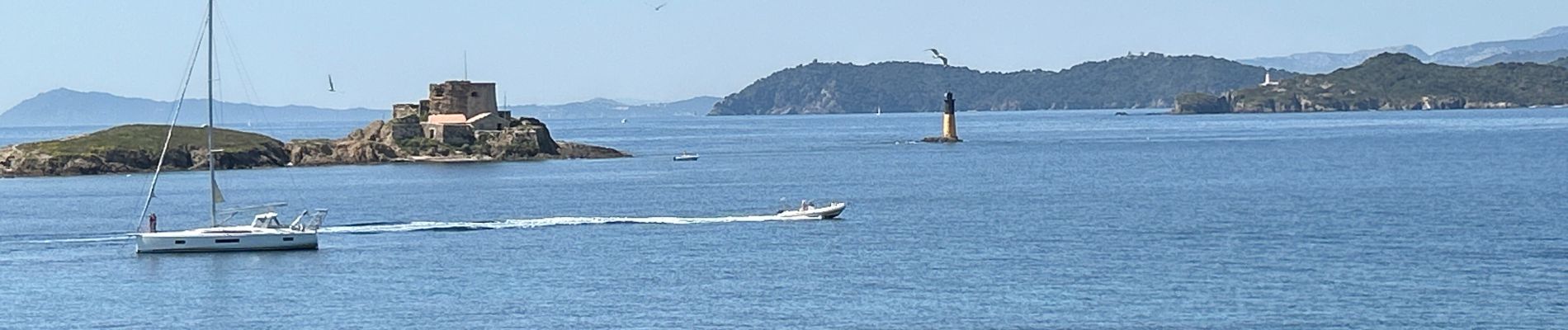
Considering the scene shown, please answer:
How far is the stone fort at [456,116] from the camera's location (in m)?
139

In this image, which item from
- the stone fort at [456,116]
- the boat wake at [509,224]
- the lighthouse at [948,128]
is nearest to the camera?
the boat wake at [509,224]

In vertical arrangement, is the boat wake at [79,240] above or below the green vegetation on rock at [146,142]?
below

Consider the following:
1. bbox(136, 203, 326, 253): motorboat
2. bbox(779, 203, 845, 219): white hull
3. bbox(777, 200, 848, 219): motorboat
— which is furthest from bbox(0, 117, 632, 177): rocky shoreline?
bbox(136, 203, 326, 253): motorboat

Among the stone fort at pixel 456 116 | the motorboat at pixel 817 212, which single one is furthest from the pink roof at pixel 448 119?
the motorboat at pixel 817 212

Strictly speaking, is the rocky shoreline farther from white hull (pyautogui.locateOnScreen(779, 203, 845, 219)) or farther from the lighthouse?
white hull (pyautogui.locateOnScreen(779, 203, 845, 219))

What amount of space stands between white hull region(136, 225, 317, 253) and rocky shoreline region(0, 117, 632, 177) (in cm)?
6021

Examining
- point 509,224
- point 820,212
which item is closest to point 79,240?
point 509,224

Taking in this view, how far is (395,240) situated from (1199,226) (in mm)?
24742

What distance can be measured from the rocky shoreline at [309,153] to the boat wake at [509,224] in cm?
5195

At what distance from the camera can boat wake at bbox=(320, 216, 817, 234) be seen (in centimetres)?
7144

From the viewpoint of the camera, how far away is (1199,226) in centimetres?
6700

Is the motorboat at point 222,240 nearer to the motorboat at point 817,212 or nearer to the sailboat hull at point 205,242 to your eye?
the sailboat hull at point 205,242

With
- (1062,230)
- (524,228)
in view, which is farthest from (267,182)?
(1062,230)

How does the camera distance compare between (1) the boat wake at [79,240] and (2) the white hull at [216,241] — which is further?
(1) the boat wake at [79,240]
